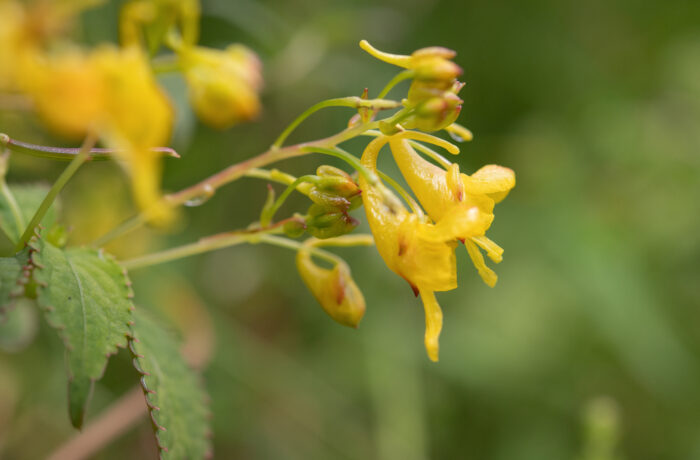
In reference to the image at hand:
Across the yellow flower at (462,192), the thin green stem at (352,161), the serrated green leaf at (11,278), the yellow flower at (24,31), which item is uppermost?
the yellow flower at (24,31)

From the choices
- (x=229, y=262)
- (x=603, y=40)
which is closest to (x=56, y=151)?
(x=229, y=262)

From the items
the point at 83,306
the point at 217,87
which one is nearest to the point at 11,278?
the point at 83,306

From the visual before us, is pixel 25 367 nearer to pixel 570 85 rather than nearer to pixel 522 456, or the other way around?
pixel 522 456

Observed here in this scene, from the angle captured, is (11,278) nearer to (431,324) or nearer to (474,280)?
(431,324)

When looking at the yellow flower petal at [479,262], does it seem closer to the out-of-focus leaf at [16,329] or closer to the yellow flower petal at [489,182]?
the yellow flower petal at [489,182]

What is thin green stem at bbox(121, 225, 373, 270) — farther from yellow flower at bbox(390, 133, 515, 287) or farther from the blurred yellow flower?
the blurred yellow flower

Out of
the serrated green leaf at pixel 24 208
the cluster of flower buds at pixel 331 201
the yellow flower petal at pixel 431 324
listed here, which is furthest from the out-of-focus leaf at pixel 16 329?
the yellow flower petal at pixel 431 324
